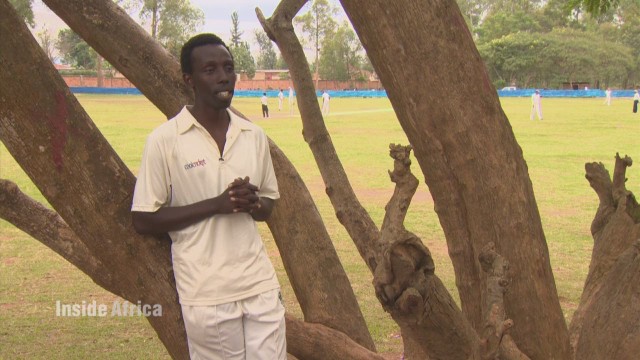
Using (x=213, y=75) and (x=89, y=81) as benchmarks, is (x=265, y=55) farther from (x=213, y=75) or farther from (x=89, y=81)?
(x=213, y=75)

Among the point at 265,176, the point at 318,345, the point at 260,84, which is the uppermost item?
the point at 265,176

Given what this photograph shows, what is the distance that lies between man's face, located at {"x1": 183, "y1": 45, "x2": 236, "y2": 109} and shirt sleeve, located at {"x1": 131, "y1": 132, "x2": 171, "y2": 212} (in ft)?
0.72

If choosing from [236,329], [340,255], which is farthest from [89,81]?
[236,329]

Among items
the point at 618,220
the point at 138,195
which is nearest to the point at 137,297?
the point at 138,195

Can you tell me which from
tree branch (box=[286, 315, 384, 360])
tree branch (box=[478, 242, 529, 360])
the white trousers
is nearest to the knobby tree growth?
tree branch (box=[478, 242, 529, 360])

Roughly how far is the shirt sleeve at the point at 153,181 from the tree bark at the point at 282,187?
0.98 metres

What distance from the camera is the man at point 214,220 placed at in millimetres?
2303

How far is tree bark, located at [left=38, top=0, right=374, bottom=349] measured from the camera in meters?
3.26

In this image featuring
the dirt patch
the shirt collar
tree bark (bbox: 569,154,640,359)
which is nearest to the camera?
the shirt collar

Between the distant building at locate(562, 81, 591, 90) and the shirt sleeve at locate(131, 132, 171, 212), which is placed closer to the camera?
the shirt sleeve at locate(131, 132, 171, 212)

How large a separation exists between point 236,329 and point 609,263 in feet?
6.16

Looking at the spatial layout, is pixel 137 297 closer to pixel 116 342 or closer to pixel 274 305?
pixel 274 305

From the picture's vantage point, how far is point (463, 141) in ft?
8.04

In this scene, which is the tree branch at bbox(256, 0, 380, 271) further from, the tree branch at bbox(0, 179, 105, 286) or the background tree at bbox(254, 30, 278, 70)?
the background tree at bbox(254, 30, 278, 70)
